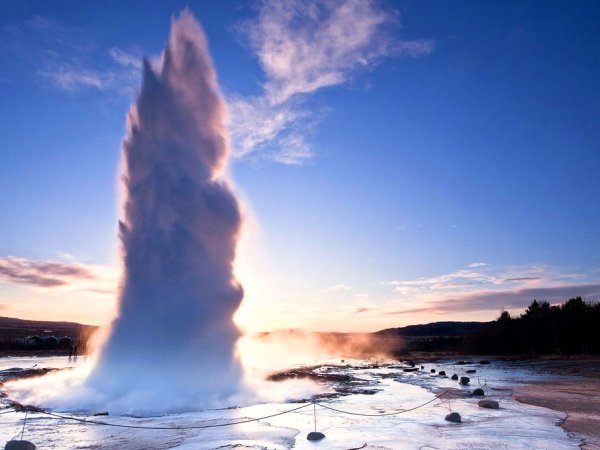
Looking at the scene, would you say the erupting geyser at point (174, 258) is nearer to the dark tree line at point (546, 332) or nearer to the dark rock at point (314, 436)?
the dark rock at point (314, 436)

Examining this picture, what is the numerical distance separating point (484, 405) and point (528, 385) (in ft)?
32.9

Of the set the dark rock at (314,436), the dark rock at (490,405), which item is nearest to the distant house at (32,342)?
the dark rock at (490,405)

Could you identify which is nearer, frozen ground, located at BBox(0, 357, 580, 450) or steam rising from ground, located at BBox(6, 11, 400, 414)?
frozen ground, located at BBox(0, 357, 580, 450)

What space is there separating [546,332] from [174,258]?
164 ft

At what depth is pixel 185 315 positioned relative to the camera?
18.7 metres

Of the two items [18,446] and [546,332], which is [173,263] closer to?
[18,446]

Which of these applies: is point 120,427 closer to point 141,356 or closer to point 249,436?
point 249,436

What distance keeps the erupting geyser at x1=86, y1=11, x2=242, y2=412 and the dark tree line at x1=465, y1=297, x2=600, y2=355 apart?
44368 mm

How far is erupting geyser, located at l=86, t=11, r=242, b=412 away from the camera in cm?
1816

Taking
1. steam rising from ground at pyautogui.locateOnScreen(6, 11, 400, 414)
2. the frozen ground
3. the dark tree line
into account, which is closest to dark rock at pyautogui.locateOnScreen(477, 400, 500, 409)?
the frozen ground

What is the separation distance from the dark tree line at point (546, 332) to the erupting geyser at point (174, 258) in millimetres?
44368

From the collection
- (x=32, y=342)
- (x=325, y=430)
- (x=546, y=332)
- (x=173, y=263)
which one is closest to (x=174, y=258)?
(x=173, y=263)

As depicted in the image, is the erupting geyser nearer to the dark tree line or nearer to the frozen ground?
the frozen ground

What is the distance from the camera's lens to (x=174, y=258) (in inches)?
758
